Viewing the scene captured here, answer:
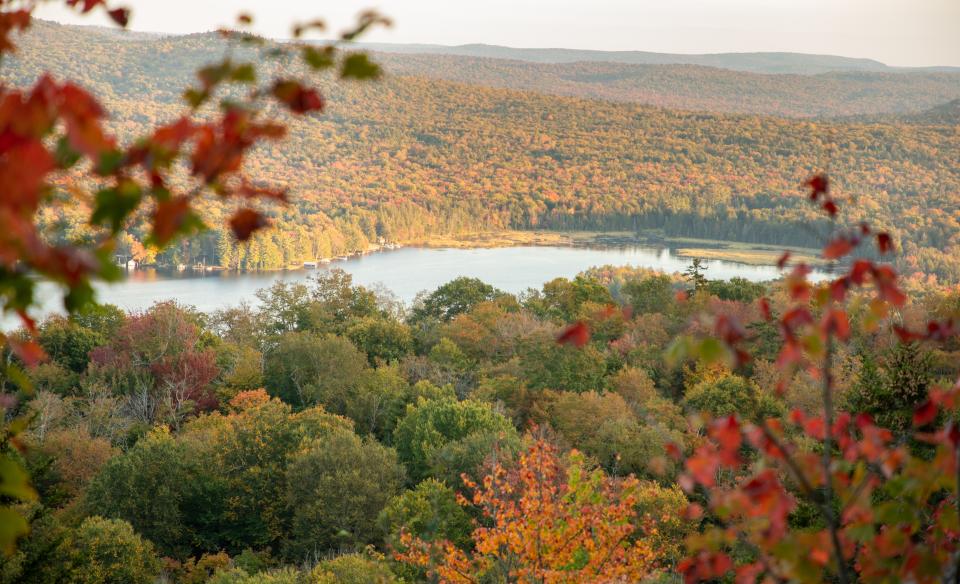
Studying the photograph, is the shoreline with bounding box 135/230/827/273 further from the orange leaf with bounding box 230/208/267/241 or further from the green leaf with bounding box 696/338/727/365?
the green leaf with bounding box 696/338/727/365

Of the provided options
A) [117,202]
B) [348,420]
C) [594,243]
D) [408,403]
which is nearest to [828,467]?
[117,202]

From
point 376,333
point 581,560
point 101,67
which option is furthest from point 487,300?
point 101,67

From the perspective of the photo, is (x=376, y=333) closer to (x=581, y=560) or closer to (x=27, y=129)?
(x=581, y=560)

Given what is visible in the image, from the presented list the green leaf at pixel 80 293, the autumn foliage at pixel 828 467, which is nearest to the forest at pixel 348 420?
the autumn foliage at pixel 828 467

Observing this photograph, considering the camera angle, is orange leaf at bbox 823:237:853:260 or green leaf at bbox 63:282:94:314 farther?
orange leaf at bbox 823:237:853:260

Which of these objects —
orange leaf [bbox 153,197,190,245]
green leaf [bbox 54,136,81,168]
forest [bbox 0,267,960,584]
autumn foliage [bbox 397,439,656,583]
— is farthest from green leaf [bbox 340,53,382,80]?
autumn foliage [bbox 397,439,656,583]

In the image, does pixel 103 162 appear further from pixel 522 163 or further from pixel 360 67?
pixel 522 163
